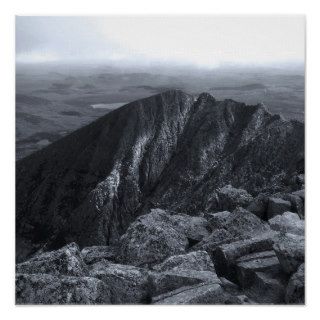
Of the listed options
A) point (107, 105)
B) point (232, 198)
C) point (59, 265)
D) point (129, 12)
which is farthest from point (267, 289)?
point (129, 12)

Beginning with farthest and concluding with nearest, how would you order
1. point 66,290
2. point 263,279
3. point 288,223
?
point 288,223 → point 263,279 → point 66,290

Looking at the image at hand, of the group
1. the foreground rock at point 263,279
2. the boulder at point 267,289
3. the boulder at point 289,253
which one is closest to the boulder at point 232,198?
the boulder at point 289,253

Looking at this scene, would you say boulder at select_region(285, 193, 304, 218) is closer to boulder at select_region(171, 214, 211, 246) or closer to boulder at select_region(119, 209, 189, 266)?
boulder at select_region(171, 214, 211, 246)

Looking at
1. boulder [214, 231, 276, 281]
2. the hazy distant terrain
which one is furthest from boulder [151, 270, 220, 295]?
the hazy distant terrain

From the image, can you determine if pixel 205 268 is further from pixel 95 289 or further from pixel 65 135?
pixel 65 135

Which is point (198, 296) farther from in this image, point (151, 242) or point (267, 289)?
point (151, 242)
